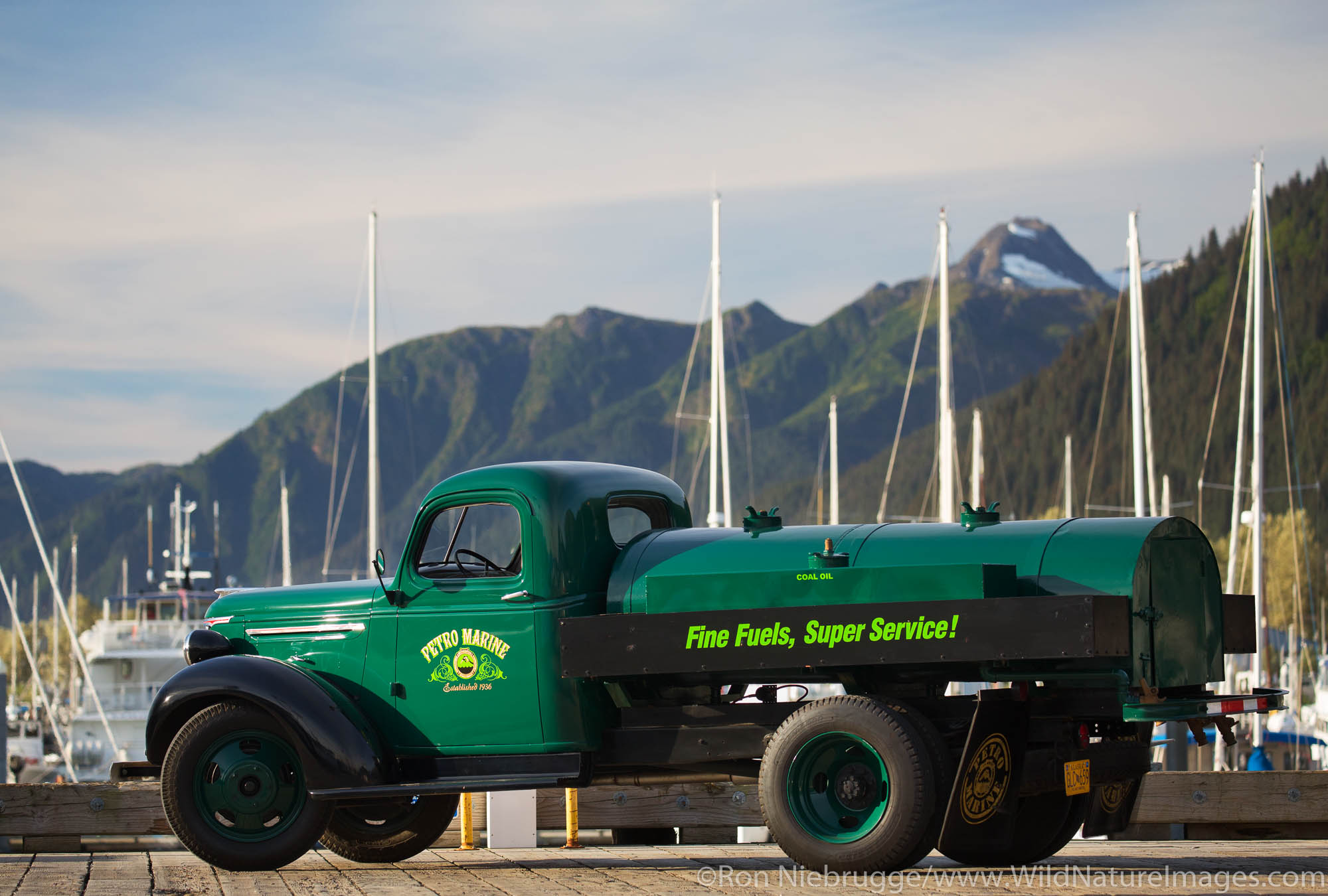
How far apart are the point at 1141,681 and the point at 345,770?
15.3ft

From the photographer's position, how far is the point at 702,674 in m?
9.85

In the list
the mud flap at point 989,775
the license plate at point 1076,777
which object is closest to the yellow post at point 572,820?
the mud flap at point 989,775

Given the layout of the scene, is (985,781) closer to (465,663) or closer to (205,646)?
(465,663)

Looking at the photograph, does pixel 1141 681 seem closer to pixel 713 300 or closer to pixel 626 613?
pixel 626 613

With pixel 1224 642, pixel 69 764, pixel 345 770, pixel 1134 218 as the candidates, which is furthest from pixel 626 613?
pixel 1134 218

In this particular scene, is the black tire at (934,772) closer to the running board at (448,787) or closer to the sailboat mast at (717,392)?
the running board at (448,787)

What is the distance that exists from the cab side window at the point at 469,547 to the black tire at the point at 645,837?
10.8 feet

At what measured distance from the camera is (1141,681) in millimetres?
9031

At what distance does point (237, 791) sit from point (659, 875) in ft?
9.25

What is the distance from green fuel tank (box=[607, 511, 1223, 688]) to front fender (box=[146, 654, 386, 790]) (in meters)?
1.78

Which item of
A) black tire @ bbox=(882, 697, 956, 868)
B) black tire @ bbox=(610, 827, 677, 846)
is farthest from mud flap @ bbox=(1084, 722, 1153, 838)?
black tire @ bbox=(610, 827, 677, 846)

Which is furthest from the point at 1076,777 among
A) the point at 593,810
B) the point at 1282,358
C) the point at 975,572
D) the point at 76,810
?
the point at 1282,358

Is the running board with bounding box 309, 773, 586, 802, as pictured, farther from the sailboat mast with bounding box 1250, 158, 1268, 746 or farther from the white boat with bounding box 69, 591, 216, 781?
the white boat with bounding box 69, 591, 216, 781

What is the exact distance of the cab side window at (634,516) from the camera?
10797 millimetres
